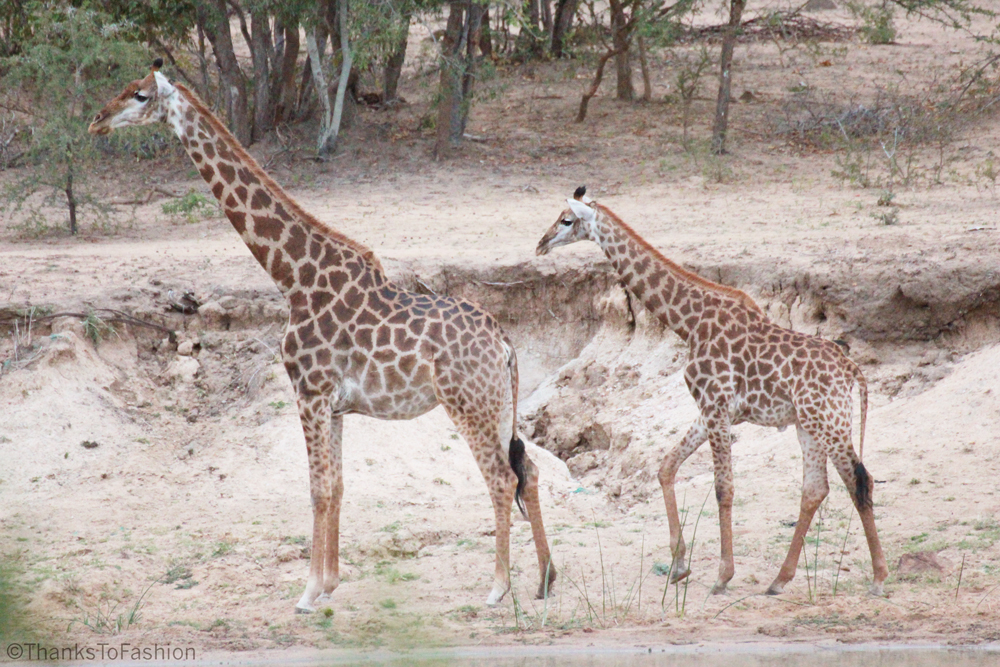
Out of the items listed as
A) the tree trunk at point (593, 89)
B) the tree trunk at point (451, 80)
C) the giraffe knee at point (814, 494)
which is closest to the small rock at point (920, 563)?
the giraffe knee at point (814, 494)

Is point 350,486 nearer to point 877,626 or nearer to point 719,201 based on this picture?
point 877,626

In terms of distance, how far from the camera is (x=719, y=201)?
14750mm

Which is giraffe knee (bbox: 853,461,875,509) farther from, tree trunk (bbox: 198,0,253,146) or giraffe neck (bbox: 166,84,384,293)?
tree trunk (bbox: 198,0,253,146)

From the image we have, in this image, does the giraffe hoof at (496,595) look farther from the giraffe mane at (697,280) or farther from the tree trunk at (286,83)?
the tree trunk at (286,83)

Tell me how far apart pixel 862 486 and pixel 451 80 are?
38.7 feet

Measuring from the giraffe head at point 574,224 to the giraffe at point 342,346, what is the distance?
130cm

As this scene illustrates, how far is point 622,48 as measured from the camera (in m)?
19.8

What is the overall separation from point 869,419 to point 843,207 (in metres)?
4.90

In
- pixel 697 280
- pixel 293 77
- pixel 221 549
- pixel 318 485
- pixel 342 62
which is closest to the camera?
pixel 318 485

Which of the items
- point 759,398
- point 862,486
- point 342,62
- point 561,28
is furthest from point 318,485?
point 561,28

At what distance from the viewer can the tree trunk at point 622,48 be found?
1948 centimetres

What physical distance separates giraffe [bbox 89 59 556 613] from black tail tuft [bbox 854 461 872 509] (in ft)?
6.42

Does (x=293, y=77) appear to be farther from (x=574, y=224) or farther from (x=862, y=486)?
(x=862, y=486)

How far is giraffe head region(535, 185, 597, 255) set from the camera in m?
7.98
